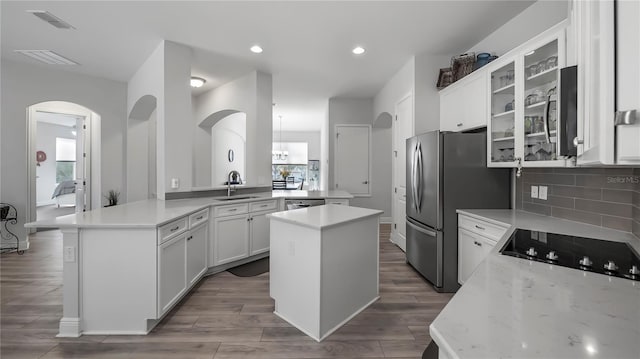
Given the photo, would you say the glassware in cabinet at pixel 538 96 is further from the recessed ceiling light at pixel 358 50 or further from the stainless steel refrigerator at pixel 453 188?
the recessed ceiling light at pixel 358 50

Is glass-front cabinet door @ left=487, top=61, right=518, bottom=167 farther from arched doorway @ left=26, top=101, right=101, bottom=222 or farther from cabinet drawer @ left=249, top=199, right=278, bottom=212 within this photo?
arched doorway @ left=26, top=101, right=101, bottom=222

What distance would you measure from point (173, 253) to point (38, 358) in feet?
3.26

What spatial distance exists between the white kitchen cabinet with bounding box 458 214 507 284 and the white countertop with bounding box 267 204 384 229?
34.7 inches

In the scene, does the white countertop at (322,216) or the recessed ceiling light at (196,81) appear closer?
the white countertop at (322,216)

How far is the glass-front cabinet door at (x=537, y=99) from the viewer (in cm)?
211

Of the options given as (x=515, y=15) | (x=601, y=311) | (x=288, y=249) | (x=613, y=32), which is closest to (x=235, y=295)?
(x=288, y=249)

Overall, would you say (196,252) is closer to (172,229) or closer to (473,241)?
(172,229)

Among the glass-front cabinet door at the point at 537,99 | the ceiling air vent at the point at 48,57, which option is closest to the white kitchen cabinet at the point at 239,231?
the glass-front cabinet door at the point at 537,99

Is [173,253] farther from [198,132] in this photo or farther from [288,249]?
[198,132]

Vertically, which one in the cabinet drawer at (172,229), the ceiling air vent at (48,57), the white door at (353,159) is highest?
the ceiling air vent at (48,57)

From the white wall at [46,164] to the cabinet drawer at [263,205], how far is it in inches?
349

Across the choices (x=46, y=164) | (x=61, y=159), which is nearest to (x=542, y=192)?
(x=46, y=164)

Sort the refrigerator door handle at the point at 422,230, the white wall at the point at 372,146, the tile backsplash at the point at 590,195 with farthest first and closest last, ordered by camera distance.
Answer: the white wall at the point at 372,146
the refrigerator door handle at the point at 422,230
the tile backsplash at the point at 590,195

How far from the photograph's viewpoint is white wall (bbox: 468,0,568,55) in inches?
92.9
